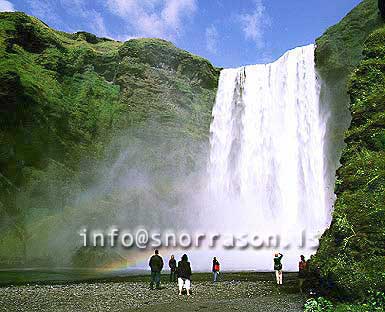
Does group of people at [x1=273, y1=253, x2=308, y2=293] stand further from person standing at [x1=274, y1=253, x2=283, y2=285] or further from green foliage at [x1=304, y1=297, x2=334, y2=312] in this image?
green foliage at [x1=304, y1=297, x2=334, y2=312]

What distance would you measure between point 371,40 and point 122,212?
29491 millimetres

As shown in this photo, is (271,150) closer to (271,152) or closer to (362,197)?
(271,152)

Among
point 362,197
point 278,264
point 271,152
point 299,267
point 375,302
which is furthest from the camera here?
point 271,152

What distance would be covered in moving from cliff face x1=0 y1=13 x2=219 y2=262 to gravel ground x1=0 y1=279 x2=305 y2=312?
22.0 m

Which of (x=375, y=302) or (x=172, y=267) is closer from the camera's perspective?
(x=375, y=302)

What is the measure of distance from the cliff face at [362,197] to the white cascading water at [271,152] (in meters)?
21.6

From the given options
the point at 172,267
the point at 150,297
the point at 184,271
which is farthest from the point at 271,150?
the point at 150,297

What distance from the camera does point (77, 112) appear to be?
47.2 meters

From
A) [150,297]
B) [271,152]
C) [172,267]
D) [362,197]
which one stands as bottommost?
[150,297]

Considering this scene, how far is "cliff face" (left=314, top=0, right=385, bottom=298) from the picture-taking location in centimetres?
1105

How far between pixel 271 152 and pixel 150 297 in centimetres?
3005

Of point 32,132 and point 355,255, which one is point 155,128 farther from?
point 355,255

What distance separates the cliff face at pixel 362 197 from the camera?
11047 mm

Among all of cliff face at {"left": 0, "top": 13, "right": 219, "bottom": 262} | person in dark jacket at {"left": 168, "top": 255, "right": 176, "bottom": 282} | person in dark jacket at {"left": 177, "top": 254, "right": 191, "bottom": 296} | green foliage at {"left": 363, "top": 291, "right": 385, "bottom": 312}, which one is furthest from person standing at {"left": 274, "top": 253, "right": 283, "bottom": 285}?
cliff face at {"left": 0, "top": 13, "right": 219, "bottom": 262}
